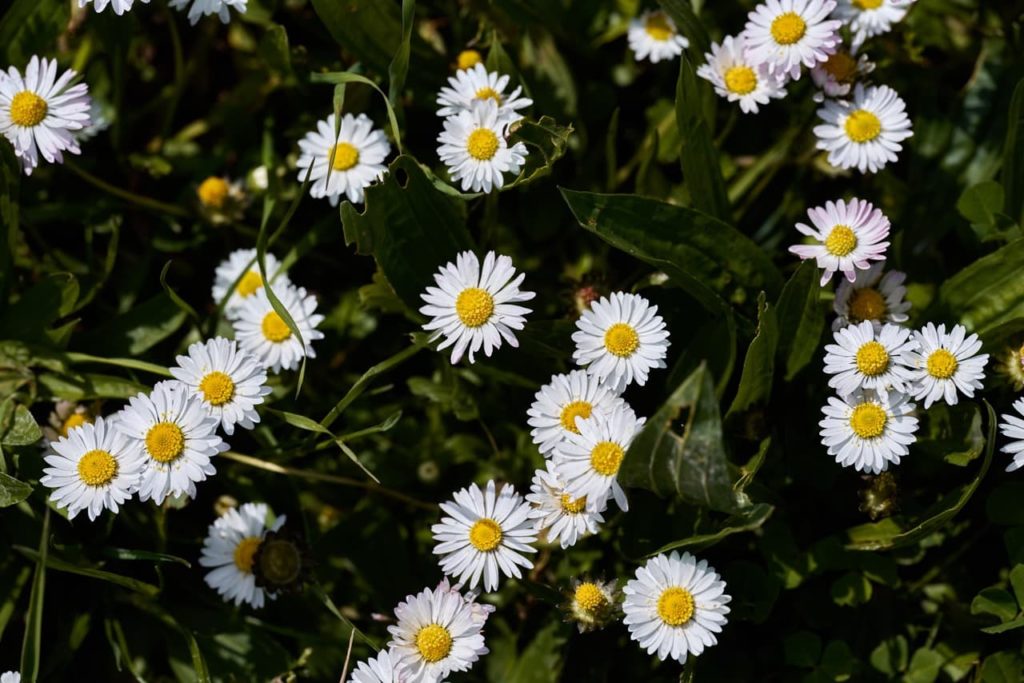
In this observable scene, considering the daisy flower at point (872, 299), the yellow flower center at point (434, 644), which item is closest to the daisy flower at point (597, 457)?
the yellow flower center at point (434, 644)

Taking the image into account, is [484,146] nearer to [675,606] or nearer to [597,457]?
[597,457]

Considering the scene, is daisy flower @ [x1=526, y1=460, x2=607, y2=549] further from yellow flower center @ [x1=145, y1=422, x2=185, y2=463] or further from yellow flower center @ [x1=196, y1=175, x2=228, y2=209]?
yellow flower center @ [x1=196, y1=175, x2=228, y2=209]

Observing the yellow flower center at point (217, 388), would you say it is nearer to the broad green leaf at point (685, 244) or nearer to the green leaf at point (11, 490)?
the green leaf at point (11, 490)

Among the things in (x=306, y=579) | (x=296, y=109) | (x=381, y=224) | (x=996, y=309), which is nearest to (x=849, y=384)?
(x=996, y=309)

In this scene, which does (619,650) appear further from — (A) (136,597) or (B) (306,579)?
(A) (136,597)

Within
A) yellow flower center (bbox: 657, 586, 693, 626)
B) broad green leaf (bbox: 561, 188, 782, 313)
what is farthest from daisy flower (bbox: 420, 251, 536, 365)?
yellow flower center (bbox: 657, 586, 693, 626)

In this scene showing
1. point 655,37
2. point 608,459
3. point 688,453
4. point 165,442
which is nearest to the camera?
point 688,453

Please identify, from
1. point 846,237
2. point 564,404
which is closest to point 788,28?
point 846,237
